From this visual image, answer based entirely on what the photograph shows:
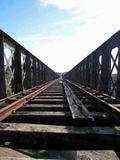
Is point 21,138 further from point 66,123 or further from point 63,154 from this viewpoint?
point 63,154

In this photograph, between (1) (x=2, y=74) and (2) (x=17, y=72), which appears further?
(2) (x=17, y=72)

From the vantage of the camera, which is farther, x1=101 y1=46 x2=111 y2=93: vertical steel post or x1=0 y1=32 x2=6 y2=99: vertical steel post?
x1=101 y1=46 x2=111 y2=93: vertical steel post

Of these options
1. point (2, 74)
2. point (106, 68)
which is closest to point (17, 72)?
point (2, 74)

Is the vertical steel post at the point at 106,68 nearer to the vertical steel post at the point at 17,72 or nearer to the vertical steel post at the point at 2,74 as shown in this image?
the vertical steel post at the point at 17,72

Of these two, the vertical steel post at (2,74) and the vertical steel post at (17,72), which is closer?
the vertical steel post at (2,74)

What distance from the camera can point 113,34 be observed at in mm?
8023

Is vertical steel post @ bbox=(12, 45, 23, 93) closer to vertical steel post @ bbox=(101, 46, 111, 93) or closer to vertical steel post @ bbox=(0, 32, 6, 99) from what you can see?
vertical steel post @ bbox=(0, 32, 6, 99)

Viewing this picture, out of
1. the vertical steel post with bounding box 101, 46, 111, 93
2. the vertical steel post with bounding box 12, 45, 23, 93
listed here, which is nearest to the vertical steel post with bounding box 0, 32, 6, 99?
the vertical steel post with bounding box 12, 45, 23, 93

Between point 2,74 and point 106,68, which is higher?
point 106,68

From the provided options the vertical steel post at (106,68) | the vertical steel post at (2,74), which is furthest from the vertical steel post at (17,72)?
the vertical steel post at (106,68)

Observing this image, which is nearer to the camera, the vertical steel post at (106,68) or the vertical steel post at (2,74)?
the vertical steel post at (2,74)

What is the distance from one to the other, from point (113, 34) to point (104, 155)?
5042mm

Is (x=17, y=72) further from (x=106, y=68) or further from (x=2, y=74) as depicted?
(x=106, y=68)

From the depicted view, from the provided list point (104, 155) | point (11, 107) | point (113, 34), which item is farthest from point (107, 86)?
point (104, 155)
